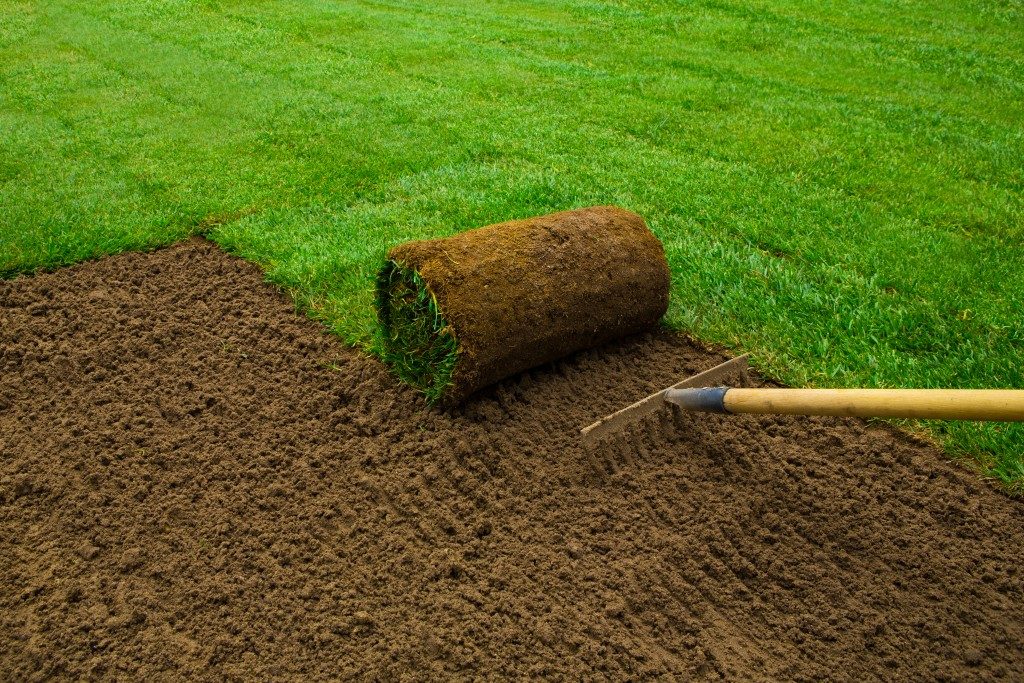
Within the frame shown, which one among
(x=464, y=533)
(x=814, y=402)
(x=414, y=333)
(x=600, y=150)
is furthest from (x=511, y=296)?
(x=600, y=150)

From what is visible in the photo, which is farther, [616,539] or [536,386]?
[536,386]

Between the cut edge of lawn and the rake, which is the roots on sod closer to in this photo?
the cut edge of lawn

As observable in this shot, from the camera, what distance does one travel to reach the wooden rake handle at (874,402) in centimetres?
258

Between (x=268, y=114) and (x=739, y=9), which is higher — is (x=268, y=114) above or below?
below

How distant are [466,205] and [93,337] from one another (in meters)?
2.58

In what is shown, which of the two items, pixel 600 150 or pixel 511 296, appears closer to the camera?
pixel 511 296

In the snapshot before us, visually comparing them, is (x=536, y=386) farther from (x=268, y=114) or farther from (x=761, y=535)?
(x=268, y=114)

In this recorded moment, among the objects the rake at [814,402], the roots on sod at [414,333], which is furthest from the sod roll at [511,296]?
the rake at [814,402]

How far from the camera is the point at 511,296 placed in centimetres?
411

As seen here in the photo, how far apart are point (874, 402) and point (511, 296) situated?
176 centimetres

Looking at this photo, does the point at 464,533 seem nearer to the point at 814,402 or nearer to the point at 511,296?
the point at 511,296

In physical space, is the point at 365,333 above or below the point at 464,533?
above

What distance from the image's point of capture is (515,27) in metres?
10.9

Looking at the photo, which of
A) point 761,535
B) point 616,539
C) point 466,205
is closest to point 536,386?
point 616,539
